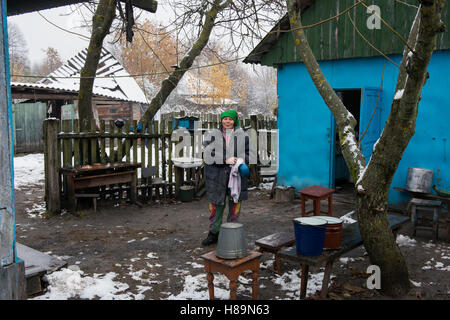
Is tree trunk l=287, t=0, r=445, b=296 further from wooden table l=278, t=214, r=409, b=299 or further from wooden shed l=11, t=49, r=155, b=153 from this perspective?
wooden shed l=11, t=49, r=155, b=153

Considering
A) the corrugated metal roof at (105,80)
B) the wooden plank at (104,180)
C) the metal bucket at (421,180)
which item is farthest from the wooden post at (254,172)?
the corrugated metal roof at (105,80)

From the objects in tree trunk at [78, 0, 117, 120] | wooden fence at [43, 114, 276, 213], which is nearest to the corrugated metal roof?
tree trunk at [78, 0, 117, 120]

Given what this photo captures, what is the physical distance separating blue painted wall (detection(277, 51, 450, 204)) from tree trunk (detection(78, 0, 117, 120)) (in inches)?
156

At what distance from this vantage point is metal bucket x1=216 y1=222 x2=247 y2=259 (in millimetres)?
3805

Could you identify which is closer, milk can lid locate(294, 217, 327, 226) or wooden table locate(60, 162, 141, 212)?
milk can lid locate(294, 217, 327, 226)

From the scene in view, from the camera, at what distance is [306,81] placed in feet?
29.1

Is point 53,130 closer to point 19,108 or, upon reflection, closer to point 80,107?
point 80,107

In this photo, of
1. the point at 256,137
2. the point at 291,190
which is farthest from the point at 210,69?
the point at 291,190

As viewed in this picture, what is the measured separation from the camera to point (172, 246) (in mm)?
6086

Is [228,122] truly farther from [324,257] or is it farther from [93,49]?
[93,49]

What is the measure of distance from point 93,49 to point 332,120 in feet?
17.6

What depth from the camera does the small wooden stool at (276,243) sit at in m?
4.77

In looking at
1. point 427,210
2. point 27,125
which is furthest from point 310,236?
point 27,125

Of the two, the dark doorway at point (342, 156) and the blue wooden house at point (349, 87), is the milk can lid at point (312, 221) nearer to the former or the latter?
the blue wooden house at point (349, 87)
